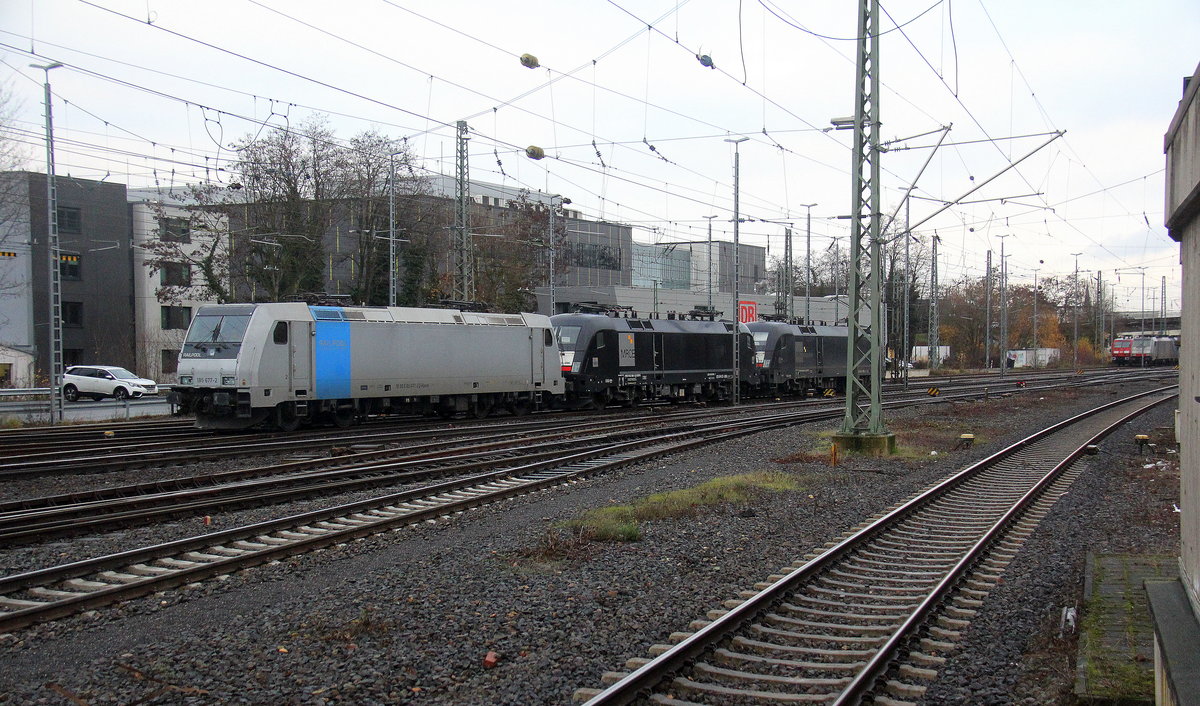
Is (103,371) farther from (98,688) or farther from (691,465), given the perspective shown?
(98,688)

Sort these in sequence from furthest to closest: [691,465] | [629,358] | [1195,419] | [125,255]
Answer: [125,255], [629,358], [691,465], [1195,419]

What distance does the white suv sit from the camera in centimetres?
3769

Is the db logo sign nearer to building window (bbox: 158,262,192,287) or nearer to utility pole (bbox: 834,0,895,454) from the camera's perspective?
utility pole (bbox: 834,0,895,454)

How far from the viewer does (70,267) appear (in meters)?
49.0

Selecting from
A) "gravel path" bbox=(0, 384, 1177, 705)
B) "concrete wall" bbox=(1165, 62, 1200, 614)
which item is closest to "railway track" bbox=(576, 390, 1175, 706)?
"gravel path" bbox=(0, 384, 1177, 705)

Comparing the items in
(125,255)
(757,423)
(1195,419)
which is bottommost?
(757,423)

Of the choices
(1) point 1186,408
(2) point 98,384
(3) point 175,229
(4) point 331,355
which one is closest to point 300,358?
(4) point 331,355

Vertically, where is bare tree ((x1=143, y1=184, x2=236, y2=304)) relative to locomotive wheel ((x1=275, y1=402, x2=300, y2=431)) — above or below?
above

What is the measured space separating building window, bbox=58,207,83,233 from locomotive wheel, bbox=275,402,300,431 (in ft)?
114

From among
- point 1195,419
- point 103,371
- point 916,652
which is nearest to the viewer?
point 1195,419

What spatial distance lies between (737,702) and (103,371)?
39.4 m

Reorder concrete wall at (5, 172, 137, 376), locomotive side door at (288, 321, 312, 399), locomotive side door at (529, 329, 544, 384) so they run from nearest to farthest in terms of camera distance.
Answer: locomotive side door at (288, 321, 312, 399) → locomotive side door at (529, 329, 544, 384) → concrete wall at (5, 172, 137, 376)

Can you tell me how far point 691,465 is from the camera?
54.2 feet

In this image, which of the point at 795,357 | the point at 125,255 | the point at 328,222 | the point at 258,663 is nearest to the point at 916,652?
the point at 258,663
